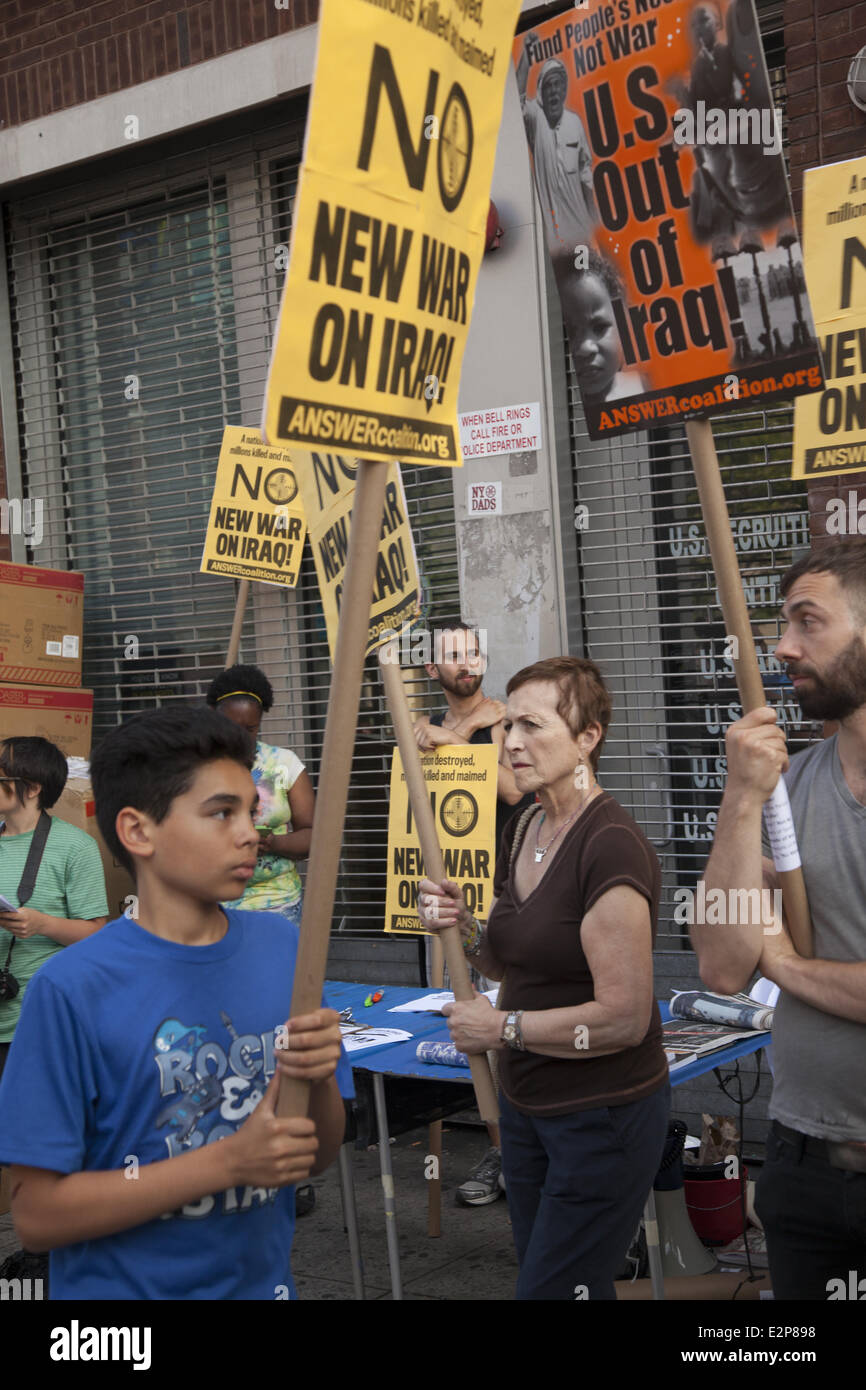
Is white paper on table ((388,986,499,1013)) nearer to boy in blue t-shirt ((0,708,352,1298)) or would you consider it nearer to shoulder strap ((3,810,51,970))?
shoulder strap ((3,810,51,970))

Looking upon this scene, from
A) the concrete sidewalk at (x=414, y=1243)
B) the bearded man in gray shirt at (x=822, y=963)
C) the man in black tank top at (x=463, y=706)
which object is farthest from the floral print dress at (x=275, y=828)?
the bearded man in gray shirt at (x=822, y=963)

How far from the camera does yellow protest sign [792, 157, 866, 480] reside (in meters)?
3.49

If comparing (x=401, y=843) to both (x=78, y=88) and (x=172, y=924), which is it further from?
(x=78, y=88)

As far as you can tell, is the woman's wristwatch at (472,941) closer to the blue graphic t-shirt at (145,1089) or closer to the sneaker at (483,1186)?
the blue graphic t-shirt at (145,1089)

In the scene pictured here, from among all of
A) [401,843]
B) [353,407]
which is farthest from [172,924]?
[401,843]

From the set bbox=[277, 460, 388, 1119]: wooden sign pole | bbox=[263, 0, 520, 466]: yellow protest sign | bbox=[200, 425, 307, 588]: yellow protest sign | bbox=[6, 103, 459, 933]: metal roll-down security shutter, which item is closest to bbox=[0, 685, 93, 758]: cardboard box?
bbox=[6, 103, 459, 933]: metal roll-down security shutter

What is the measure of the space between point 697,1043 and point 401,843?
71.9 inches

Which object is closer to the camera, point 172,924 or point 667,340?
point 172,924

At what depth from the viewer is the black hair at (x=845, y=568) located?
2695 mm

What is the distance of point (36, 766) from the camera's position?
5355 millimetres

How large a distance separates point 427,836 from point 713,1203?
2354mm

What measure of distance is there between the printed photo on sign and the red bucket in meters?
3.30

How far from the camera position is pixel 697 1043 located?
4.28 meters

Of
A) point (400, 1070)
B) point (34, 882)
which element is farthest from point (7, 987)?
point (400, 1070)
